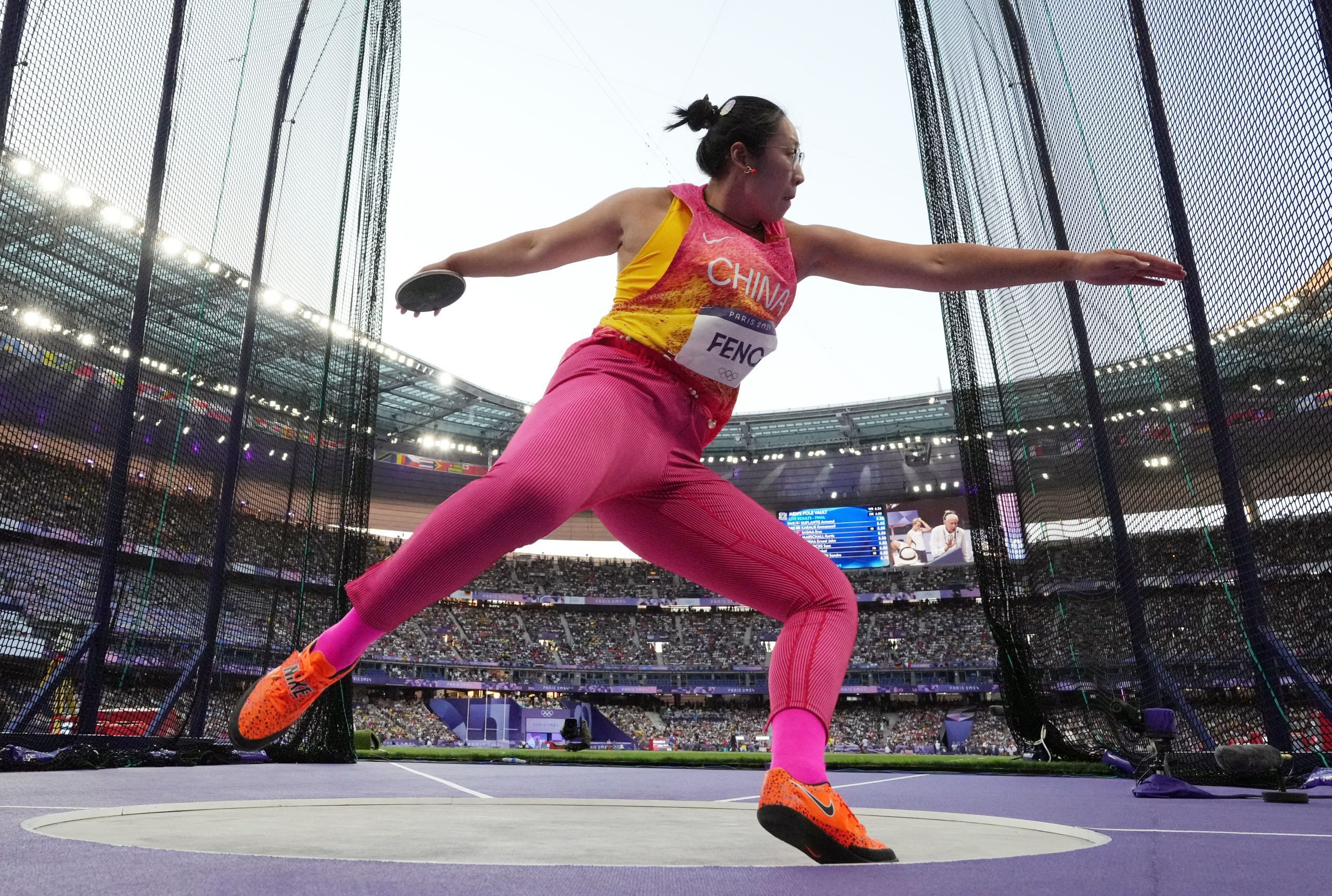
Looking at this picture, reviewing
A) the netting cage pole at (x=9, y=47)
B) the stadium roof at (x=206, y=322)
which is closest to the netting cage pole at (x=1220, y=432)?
the stadium roof at (x=206, y=322)

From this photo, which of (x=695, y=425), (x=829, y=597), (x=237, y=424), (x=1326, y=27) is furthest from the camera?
(x=237, y=424)

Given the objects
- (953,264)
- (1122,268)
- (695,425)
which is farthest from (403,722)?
(1122,268)

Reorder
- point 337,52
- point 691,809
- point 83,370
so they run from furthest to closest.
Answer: point 337,52 < point 83,370 < point 691,809

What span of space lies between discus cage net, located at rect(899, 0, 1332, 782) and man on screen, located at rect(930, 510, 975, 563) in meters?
24.2

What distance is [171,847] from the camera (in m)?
1.52

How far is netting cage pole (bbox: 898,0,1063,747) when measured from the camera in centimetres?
732

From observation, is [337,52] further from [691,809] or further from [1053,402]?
[691,809]

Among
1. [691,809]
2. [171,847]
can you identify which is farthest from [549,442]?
[691,809]

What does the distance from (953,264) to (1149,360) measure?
13.3 ft

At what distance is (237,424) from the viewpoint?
6586 mm

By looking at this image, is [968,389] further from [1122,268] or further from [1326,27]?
[1122,268]

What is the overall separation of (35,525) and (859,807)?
205 inches

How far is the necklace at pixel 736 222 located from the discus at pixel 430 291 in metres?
0.57

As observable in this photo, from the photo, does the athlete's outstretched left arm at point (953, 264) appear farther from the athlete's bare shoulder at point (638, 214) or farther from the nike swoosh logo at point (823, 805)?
the nike swoosh logo at point (823, 805)
